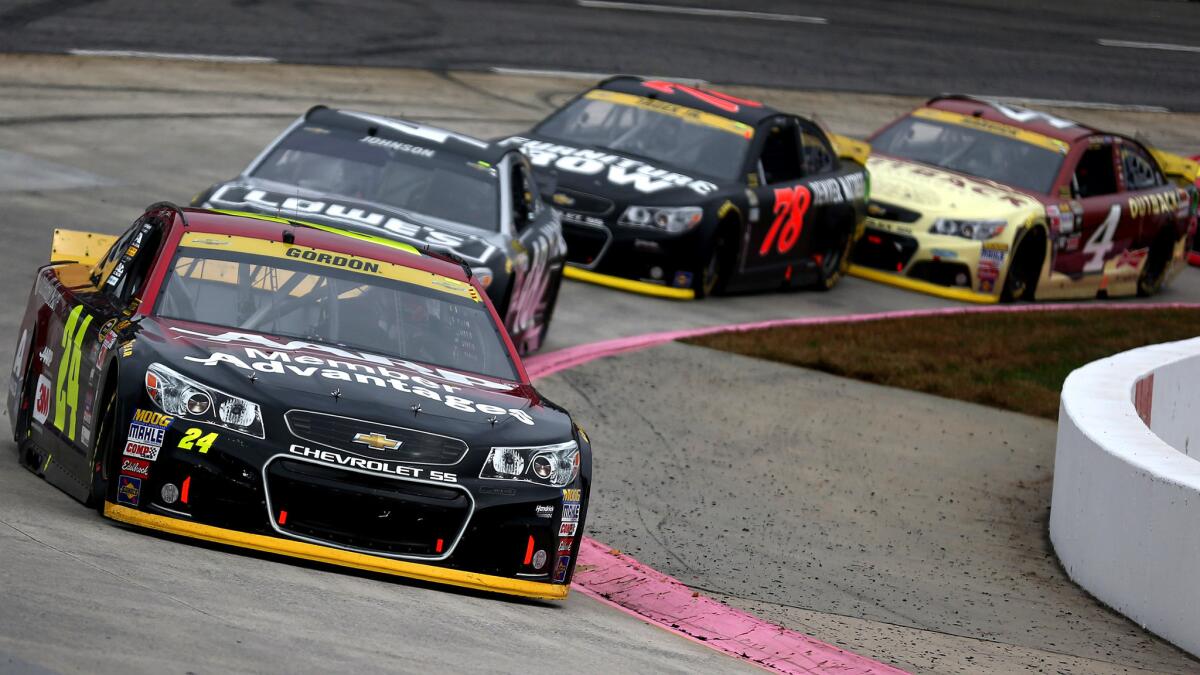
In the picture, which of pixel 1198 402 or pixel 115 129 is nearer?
pixel 1198 402

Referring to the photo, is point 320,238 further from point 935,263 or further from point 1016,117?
point 1016,117

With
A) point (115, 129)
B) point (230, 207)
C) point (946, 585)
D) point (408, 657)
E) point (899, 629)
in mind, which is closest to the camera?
point (408, 657)

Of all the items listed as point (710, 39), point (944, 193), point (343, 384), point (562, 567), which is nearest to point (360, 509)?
point (343, 384)

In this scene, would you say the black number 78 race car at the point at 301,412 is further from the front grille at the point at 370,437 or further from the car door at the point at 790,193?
the car door at the point at 790,193

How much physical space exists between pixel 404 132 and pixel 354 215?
1252 mm

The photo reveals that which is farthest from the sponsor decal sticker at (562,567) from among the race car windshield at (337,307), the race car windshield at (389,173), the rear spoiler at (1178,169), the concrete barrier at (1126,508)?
the rear spoiler at (1178,169)

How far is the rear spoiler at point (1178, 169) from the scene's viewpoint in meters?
20.5

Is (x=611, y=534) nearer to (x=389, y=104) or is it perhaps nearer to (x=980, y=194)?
(x=980, y=194)

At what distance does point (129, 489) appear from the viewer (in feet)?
22.3

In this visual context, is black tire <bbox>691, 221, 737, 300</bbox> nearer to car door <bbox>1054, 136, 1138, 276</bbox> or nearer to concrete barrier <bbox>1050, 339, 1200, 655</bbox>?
car door <bbox>1054, 136, 1138, 276</bbox>

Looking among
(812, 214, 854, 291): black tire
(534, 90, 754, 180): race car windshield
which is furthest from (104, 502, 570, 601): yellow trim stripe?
(812, 214, 854, 291): black tire

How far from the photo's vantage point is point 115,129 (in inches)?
692

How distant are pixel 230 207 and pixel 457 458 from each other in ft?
16.1

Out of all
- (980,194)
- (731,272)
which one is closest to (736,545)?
(731,272)
